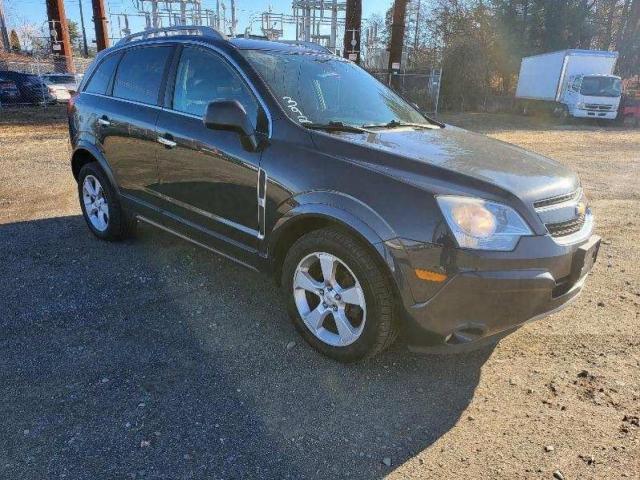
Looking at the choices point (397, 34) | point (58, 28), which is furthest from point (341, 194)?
point (58, 28)

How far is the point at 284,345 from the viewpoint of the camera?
3.27 meters

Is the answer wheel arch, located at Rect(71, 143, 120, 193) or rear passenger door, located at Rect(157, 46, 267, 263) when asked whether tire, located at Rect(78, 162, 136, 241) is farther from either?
rear passenger door, located at Rect(157, 46, 267, 263)

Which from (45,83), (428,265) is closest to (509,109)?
(45,83)

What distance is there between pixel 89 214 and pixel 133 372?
2795 millimetres

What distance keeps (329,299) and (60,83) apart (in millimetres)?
19782

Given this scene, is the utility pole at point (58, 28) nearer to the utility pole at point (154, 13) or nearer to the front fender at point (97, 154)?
the utility pole at point (154, 13)

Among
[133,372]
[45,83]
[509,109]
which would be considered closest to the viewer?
[133,372]

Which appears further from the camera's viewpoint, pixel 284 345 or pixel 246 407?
pixel 284 345

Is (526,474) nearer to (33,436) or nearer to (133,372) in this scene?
(133,372)

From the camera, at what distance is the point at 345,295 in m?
2.91

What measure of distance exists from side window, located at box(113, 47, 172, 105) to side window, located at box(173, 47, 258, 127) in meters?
0.28

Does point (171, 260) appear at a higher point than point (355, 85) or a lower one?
lower

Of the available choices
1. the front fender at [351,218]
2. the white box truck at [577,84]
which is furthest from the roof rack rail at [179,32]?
the white box truck at [577,84]

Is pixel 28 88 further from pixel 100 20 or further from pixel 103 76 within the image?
pixel 103 76
